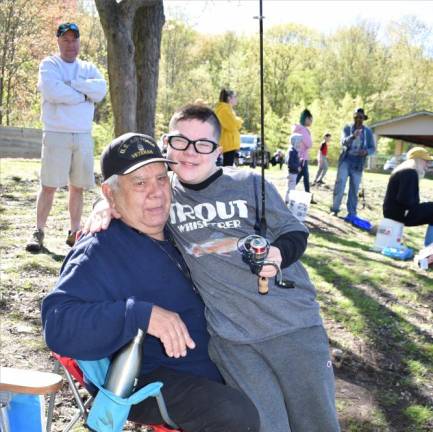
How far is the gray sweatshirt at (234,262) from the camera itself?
2.35 m

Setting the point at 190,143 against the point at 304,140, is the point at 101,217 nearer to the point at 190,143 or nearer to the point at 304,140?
the point at 190,143

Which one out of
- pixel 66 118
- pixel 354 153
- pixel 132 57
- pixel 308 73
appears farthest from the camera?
pixel 308 73

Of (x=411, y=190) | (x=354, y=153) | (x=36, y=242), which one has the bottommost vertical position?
(x=36, y=242)

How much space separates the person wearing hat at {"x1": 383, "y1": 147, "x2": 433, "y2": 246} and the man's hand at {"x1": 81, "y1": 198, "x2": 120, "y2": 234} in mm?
5145

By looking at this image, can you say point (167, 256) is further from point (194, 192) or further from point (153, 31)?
point (153, 31)

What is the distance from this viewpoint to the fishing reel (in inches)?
87.0

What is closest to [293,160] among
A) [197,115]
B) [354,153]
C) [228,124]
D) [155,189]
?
[354,153]

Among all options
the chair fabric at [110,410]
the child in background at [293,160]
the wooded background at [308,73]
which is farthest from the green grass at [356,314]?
the wooded background at [308,73]

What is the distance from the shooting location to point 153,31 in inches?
234

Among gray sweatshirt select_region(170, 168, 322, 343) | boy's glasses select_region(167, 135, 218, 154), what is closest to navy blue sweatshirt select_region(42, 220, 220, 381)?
gray sweatshirt select_region(170, 168, 322, 343)

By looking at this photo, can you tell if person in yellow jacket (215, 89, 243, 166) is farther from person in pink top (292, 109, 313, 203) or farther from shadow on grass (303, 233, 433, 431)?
shadow on grass (303, 233, 433, 431)

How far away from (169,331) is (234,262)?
1.74 ft

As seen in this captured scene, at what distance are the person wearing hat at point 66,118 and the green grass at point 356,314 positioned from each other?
694 millimetres

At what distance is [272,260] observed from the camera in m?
2.26
